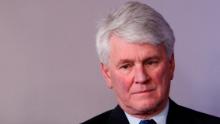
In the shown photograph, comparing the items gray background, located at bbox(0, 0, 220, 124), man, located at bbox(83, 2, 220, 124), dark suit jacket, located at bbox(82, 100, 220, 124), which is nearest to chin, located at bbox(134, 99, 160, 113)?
man, located at bbox(83, 2, 220, 124)

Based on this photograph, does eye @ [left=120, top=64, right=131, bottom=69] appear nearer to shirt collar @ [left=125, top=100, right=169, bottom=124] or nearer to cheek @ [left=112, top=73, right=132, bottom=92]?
cheek @ [left=112, top=73, right=132, bottom=92]

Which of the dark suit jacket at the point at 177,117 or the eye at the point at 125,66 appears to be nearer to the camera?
the eye at the point at 125,66

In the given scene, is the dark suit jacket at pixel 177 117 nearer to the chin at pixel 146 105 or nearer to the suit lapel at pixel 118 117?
→ the suit lapel at pixel 118 117

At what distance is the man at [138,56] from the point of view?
1221 mm

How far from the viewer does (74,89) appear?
164cm

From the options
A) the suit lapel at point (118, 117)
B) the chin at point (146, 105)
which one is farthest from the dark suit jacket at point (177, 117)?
the chin at point (146, 105)

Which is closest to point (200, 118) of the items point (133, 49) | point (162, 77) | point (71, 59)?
point (162, 77)

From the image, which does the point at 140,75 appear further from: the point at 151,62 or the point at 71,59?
the point at 71,59

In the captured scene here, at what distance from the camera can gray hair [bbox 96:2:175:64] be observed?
1.22 m

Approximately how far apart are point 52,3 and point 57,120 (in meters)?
0.39

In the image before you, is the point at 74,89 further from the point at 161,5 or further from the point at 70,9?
the point at 161,5

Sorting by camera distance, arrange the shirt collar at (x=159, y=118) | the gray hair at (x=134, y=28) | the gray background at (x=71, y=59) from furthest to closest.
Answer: the gray background at (x=71, y=59)
the shirt collar at (x=159, y=118)
the gray hair at (x=134, y=28)

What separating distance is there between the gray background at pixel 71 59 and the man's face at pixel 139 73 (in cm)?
38

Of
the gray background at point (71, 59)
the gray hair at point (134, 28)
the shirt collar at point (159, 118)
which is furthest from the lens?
the gray background at point (71, 59)
